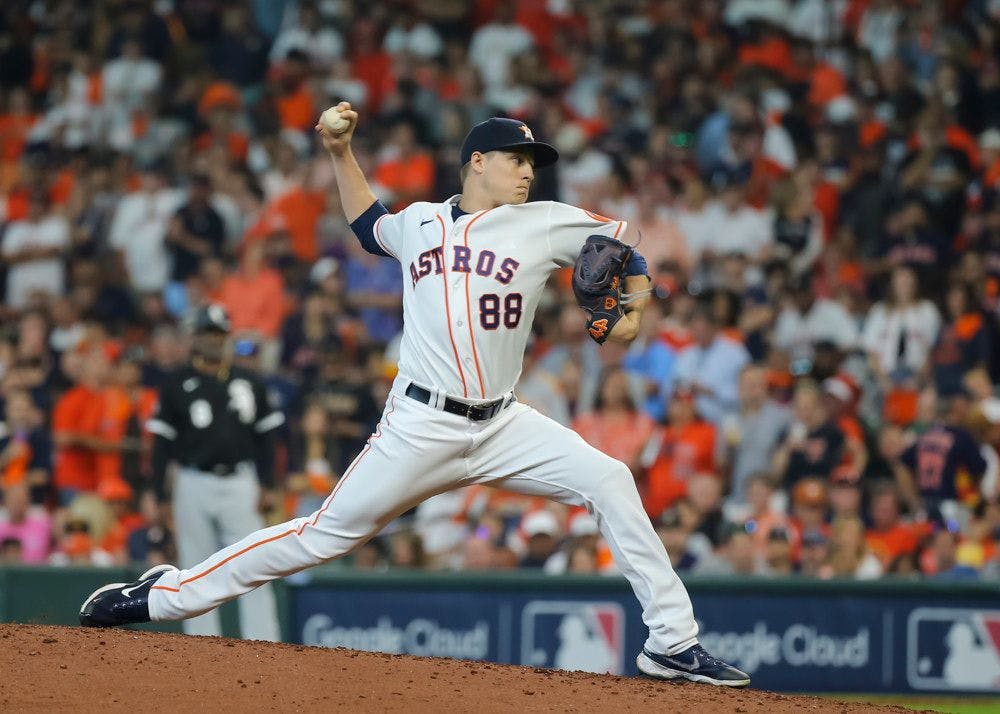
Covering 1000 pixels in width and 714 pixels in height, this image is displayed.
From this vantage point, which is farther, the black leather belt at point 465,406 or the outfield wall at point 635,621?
the outfield wall at point 635,621

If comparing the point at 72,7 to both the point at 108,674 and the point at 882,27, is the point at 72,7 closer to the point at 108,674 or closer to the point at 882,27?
the point at 882,27

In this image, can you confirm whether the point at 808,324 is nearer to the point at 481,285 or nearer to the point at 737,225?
the point at 737,225

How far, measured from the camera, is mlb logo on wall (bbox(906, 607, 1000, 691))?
9078 millimetres

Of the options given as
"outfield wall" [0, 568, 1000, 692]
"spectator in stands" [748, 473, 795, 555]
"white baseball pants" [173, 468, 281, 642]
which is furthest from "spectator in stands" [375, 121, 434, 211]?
"outfield wall" [0, 568, 1000, 692]

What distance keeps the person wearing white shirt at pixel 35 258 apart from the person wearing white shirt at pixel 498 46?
3.88 meters

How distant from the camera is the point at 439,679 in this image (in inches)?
210

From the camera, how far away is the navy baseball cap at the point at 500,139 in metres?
5.39

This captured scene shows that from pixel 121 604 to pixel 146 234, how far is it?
300 inches

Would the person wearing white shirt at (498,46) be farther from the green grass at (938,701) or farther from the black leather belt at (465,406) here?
the black leather belt at (465,406)

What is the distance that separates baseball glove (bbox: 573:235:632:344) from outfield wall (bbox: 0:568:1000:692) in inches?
164

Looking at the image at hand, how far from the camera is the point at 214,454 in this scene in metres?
9.03

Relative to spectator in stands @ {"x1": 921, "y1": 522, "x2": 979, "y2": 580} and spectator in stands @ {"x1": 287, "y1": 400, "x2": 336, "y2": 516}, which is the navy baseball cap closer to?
spectator in stands @ {"x1": 921, "y1": 522, "x2": 979, "y2": 580}

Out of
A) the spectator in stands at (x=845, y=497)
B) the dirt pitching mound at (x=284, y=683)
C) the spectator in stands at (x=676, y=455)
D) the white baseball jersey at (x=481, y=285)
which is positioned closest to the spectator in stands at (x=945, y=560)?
the spectator in stands at (x=845, y=497)

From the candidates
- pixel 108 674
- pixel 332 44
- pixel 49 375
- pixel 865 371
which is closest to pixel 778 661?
pixel 865 371
